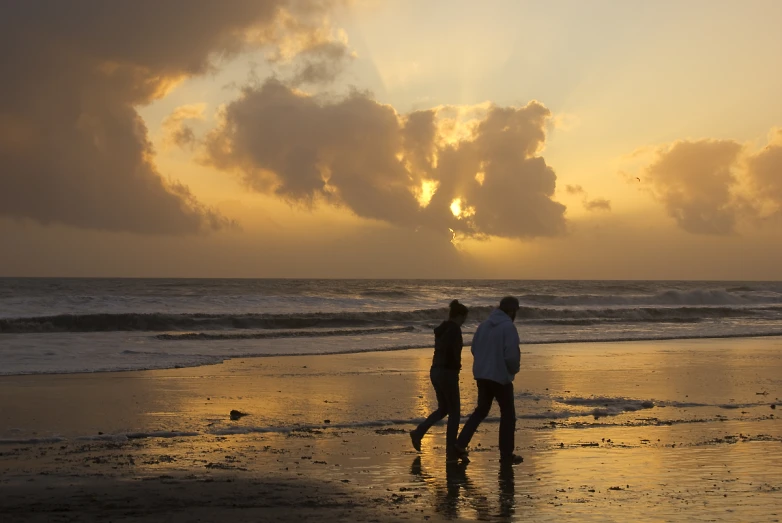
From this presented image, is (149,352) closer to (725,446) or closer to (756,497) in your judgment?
(725,446)

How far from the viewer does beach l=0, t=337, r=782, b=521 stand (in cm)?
675

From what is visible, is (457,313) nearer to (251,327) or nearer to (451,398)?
(451,398)

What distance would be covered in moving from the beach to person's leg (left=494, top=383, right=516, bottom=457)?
27 cm

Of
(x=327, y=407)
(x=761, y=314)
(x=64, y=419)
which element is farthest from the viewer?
(x=761, y=314)

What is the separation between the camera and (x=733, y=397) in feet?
45.5

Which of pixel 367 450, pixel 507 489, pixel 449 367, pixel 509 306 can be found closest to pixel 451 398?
pixel 449 367

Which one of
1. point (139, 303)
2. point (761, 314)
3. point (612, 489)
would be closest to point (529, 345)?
point (612, 489)

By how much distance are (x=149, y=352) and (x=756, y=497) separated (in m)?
18.3

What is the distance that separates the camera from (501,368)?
8.68 metres

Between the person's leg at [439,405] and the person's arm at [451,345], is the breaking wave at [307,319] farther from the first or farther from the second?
the person's arm at [451,345]

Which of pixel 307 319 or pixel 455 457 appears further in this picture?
pixel 307 319

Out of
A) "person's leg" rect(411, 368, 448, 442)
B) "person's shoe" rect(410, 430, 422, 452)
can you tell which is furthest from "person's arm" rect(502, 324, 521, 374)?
"person's shoe" rect(410, 430, 422, 452)

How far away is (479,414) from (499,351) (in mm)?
787

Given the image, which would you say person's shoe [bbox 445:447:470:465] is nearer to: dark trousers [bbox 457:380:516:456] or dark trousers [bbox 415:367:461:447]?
dark trousers [bbox 457:380:516:456]
